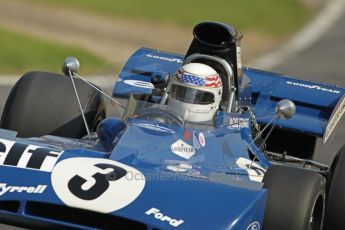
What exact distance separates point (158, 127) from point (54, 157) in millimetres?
1233

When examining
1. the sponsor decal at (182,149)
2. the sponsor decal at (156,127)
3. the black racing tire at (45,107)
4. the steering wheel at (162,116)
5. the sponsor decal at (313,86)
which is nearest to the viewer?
the sponsor decal at (182,149)

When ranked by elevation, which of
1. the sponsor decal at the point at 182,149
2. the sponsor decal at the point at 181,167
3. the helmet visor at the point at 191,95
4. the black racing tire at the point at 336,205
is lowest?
the black racing tire at the point at 336,205

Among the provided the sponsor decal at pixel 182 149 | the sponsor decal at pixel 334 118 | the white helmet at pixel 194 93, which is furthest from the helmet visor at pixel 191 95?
the sponsor decal at pixel 334 118

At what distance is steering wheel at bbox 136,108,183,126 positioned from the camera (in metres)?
9.02

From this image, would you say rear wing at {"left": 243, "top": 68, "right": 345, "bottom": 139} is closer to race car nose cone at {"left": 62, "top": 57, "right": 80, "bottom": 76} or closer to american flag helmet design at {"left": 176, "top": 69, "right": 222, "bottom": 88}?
american flag helmet design at {"left": 176, "top": 69, "right": 222, "bottom": 88}

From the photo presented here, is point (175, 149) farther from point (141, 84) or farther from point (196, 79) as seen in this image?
point (141, 84)

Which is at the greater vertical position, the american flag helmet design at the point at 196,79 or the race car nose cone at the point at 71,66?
the american flag helmet design at the point at 196,79

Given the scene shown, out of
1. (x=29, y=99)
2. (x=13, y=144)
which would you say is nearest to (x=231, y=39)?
(x=29, y=99)

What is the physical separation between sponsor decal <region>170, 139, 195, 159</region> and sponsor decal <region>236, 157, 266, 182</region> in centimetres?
45

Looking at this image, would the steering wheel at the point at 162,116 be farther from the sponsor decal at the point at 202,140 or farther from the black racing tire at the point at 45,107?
the black racing tire at the point at 45,107

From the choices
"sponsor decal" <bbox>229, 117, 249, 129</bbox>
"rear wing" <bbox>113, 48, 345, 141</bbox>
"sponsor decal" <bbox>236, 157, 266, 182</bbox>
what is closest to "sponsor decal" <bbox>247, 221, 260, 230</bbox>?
"sponsor decal" <bbox>236, 157, 266, 182</bbox>

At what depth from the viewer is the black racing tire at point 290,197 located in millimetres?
7734

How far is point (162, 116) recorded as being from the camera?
9.04m

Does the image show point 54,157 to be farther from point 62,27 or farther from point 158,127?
point 62,27
